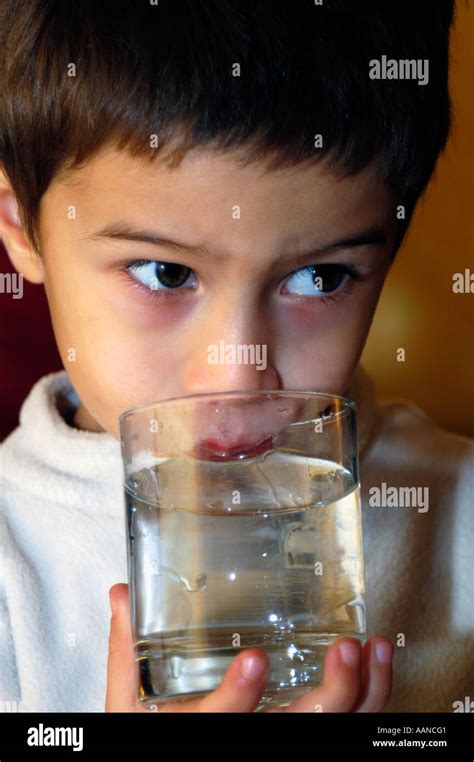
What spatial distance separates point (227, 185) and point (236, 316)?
0.28 ft

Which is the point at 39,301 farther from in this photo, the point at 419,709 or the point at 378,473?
the point at 419,709

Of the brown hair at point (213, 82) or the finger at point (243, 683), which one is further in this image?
the brown hair at point (213, 82)

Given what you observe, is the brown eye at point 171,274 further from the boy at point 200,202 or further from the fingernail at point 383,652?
the fingernail at point 383,652

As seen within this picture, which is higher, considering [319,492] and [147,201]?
[147,201]

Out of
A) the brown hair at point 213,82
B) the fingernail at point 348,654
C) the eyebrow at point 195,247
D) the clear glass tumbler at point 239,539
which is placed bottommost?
the fingernail at point 348,654

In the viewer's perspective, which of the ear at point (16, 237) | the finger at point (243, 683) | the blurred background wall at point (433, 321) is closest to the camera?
the finger at point (243, 683)

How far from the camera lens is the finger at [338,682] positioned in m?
0.55

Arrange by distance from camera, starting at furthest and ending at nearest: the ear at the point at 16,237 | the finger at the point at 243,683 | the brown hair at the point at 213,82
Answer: the ear at the point at 16,237 → the brown hair at the point at 213,82 → the finger at the point at 243,683

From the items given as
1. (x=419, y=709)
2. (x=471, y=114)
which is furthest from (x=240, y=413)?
(x=471, y=114)

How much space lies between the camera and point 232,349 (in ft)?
2.19

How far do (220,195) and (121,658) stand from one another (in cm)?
31

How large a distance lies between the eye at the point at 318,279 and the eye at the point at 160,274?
0.24ft

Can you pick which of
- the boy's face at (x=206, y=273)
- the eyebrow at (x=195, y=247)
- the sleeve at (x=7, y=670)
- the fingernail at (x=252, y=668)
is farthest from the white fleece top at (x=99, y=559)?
the fingernail at (x=252, y=668)

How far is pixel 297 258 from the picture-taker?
68 centimetres
